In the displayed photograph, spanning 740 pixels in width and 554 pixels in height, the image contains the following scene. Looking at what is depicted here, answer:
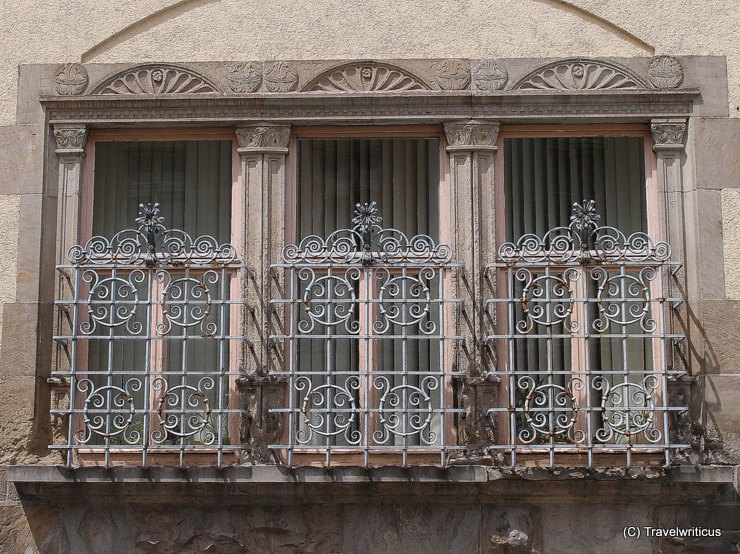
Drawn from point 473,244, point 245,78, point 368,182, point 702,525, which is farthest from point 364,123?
point 702,525

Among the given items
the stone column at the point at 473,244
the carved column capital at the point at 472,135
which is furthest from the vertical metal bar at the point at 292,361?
the carved column capital at the point at 472,135

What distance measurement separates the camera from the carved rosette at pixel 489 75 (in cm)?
867

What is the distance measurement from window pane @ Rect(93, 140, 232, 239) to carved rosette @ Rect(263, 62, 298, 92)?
0.51m

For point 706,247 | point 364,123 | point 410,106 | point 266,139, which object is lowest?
point 706,247

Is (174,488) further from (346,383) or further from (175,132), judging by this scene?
(175,132)

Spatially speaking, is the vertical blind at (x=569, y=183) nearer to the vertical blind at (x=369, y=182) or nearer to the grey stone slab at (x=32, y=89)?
the vertical blind at (x=369, y=182)

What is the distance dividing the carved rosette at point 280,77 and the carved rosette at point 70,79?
4.11ft

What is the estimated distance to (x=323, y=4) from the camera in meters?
8.91

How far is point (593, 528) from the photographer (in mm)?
8047

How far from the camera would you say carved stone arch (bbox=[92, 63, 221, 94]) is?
344 inches

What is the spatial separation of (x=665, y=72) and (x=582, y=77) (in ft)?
1.84

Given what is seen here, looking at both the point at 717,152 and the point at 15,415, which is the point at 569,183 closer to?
the point at 717,152

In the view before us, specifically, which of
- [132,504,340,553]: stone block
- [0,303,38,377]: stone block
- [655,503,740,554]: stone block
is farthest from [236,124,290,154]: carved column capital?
[655,503,740,554]: stone block

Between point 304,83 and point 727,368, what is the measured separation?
3378mm
